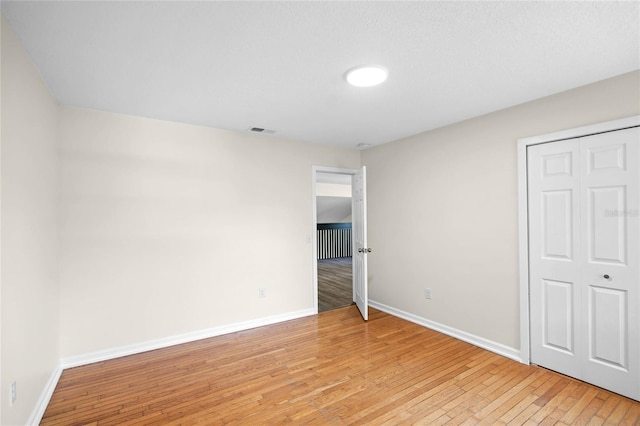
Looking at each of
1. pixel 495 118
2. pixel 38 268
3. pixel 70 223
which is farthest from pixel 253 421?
pixel 495 118

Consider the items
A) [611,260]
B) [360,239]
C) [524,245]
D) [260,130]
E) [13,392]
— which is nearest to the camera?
[13,392]

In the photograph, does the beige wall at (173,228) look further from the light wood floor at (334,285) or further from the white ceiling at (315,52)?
the light wood floor at (334,285)

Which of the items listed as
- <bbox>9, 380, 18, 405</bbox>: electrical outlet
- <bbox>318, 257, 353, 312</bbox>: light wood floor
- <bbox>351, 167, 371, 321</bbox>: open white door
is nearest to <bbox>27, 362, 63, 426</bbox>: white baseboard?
<bbox>9, 380, 18, 405</bbox>: electrical outlet

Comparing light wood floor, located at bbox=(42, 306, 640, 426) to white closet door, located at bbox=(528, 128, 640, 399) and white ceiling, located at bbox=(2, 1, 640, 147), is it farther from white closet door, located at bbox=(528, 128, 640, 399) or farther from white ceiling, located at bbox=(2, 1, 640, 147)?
white ceiling, located at bbox=(2, 1, 640, 147)

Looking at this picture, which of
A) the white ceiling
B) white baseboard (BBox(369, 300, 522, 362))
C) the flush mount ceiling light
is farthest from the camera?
white baseboard (BBox(369, 300, 522, 362))

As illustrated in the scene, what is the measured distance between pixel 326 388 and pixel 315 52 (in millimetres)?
2441

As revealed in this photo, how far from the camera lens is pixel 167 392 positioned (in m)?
2.30

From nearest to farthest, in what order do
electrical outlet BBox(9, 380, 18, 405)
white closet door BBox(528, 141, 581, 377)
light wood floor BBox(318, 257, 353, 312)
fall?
electrical outlet BBox(9, 380, 18, 405)
white closet door BBox(528, 141, 581, 377)
light wood floor BBox(318, 257, 353, 312)

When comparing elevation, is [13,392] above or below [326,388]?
above

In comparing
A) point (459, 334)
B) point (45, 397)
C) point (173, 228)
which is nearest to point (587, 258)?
point (459, 334)

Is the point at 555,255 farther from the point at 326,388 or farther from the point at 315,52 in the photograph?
the point at 315,52

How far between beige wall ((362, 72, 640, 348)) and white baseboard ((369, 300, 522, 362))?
0.05 metres

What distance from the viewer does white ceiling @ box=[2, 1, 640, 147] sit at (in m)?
1.49

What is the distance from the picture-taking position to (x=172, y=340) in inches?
124
